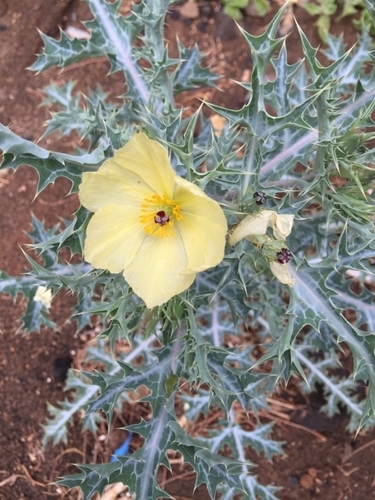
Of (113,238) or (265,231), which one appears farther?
(113,238)

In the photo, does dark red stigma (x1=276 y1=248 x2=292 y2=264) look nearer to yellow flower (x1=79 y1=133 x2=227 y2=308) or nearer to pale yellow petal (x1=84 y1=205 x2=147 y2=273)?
yellow flower (x1=79 y1=133 x2=227 y2=308)

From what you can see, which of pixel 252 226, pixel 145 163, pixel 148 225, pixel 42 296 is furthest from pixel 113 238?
pixel 42 296

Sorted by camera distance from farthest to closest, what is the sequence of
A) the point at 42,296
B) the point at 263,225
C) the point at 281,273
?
the point at 42,296 → the point at 281,273 → the point at 263,225

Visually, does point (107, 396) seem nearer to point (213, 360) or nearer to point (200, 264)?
point (213, 360)

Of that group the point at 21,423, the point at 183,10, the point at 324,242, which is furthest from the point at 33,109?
the point at 324,242

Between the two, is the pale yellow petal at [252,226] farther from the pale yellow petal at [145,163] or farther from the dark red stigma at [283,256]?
the pale yellow petal at [145,163]

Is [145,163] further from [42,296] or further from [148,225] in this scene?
[42,296]

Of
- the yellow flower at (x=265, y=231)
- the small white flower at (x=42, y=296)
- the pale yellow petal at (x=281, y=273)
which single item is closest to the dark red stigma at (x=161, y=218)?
the yellow flower at (x=265, y=231)
